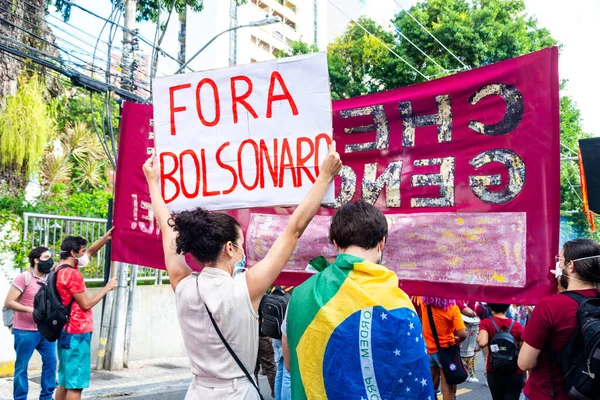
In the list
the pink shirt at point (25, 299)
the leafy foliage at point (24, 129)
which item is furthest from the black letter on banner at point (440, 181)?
the leafy foliage at point (24, 129)

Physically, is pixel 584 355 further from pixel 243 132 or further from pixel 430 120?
pixel 243 132

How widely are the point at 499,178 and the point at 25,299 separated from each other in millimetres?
5440

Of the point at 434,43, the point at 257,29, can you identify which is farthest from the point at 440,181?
the point at 257,29

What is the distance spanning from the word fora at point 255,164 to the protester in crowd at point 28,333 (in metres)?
3.36

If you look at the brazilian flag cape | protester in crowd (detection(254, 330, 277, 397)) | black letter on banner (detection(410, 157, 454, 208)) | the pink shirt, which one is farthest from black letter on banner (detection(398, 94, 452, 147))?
the pink shirt

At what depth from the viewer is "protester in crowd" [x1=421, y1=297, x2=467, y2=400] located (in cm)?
584

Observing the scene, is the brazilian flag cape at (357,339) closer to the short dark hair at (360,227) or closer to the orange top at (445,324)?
the short dark hair at (360,227)

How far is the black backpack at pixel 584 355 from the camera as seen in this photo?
286 centimetres

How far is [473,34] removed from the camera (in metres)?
20.9

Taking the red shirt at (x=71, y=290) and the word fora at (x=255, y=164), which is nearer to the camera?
the word fora at (x=255, y=164)

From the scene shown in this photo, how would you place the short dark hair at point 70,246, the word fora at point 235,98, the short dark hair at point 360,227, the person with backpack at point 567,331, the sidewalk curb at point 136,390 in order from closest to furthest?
the short dark hair at point 360,227
the person with backpack at point 567,331
the word fora at point 235,98
the short dark hair at point 70,246
the sidewalk curb at point 136,390

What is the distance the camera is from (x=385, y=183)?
3762mm

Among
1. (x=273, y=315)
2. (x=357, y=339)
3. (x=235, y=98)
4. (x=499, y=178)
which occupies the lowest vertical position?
(x=273, y=315)

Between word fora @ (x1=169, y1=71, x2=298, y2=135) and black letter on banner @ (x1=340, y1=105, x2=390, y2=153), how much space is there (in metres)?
0.62
